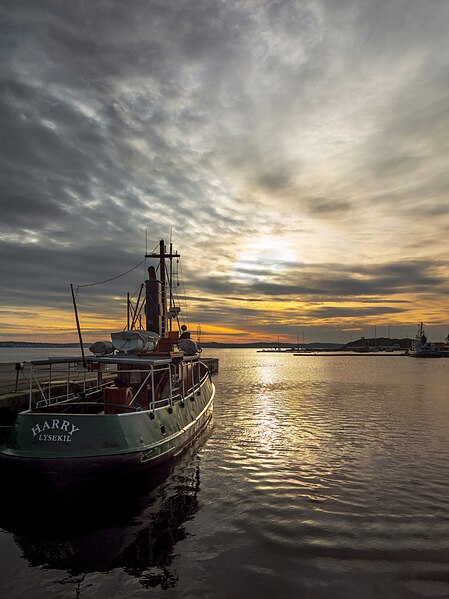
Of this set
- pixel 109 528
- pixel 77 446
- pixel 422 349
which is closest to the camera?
pixel 109 528

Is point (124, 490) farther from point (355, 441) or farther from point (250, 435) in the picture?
point (355, 441)

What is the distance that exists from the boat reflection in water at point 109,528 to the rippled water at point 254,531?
0.04 metres

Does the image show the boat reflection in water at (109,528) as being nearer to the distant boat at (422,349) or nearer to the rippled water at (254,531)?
the rippled water at (254,531)

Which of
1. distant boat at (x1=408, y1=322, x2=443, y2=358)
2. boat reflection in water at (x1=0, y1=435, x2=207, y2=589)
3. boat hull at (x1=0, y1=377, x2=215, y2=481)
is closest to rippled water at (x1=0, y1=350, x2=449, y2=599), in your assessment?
boat reflection in water at (x1=0, y1=435, x2=207, y2=589)

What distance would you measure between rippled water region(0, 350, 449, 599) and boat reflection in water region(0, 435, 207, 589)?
4 cm

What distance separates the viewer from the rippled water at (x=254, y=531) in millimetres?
7898

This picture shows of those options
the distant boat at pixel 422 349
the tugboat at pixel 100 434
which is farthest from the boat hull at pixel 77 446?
the distant boat at pixel 422 349

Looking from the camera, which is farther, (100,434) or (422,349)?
(422,349)

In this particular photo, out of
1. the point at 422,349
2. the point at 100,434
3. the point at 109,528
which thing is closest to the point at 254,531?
the point at 109,528

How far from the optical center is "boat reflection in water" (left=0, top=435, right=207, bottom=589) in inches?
337

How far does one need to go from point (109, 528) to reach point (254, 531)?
363 cm

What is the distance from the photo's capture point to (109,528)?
10.3 metres

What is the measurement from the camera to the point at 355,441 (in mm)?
20422

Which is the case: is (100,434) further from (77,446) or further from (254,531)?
(254,531)
